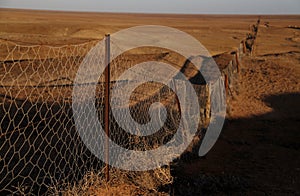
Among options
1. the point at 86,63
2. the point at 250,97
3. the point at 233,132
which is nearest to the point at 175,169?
the point at 233,132

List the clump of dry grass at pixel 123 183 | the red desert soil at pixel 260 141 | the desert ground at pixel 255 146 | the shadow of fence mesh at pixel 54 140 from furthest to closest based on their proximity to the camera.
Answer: the red desert soil at pixel 260 141, the desert ground at pixel 255 146, the shadow of fence mesh at pixel 54 140, the clump of dry grass at pixel 123 183

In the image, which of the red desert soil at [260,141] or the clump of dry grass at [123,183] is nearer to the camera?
the clump of dry grass at [123,183]

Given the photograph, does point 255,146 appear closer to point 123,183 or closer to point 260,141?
point 260,141

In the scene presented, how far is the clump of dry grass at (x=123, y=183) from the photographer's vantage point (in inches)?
160

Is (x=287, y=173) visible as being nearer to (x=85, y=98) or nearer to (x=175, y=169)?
(x=175, y=169)

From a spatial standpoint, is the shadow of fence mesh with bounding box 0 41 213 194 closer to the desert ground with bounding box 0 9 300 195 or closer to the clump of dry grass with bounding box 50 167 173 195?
the clump of dry grass with bounding box 50 167 173 195

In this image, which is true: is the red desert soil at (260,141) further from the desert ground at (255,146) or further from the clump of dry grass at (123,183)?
the clump of dry grass at (123,183)

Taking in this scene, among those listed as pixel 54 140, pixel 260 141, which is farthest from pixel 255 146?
pixel 54 140

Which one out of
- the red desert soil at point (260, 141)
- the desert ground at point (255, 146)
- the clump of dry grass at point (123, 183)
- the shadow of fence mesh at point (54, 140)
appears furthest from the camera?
the red desert soil at point (260, 141)

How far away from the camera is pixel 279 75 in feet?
41.0

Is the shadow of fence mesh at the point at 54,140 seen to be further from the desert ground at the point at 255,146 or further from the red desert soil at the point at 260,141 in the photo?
the red desert soil at the point at 260,141

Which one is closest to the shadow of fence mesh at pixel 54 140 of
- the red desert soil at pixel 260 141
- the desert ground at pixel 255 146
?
the desert ground at pixel 255 146

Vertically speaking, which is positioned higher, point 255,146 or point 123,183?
point 255,146

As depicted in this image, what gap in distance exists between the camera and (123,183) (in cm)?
441
